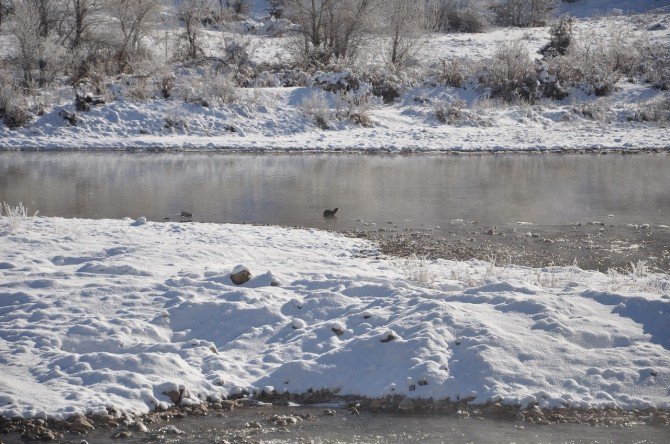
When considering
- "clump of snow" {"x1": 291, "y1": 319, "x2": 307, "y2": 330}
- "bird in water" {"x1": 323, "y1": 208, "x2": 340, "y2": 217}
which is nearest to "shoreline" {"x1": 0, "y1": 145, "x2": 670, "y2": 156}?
"bird in water" {"x1": 323, "y1": 208, "x2": 340, "y2": 217}

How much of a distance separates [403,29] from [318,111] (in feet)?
29.3

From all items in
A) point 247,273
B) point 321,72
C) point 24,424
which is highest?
point 321,72

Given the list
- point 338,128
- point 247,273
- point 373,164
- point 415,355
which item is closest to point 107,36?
point 338,128

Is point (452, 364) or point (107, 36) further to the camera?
point (107, 36)

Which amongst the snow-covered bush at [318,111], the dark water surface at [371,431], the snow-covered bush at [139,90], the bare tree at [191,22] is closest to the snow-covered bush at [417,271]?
the dark water surface at [371,431]

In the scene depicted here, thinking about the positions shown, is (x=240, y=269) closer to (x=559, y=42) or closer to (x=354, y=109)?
(x=354, y=109)

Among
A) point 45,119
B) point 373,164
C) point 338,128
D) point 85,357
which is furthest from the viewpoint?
A: point 338,128

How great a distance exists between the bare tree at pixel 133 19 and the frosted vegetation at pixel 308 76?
0.07 m

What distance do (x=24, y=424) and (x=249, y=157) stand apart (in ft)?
59.8

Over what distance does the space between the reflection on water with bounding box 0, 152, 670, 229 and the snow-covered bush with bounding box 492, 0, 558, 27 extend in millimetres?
25495

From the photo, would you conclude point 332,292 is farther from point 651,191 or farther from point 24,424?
point 651,191

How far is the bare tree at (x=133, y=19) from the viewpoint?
33656 mm

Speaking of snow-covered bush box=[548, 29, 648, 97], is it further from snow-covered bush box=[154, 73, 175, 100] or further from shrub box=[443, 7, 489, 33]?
snow-covered bush box=[154, 73, 175, 100]

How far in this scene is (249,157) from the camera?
23828 millimetres
